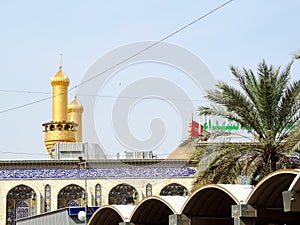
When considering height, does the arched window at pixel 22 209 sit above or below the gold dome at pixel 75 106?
below

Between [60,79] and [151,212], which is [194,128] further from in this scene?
[151,212]

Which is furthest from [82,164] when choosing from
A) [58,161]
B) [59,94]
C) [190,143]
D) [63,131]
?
[190,143]

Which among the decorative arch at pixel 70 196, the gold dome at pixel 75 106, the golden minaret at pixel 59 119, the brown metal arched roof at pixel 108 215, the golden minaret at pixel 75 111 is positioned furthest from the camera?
the gold dome at pixel 75 106

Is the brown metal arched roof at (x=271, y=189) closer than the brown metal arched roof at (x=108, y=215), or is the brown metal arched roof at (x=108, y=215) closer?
the brown metal arched roof at (x=271, y=189)

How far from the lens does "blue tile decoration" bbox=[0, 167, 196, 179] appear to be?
41312mm

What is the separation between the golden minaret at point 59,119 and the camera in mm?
52281

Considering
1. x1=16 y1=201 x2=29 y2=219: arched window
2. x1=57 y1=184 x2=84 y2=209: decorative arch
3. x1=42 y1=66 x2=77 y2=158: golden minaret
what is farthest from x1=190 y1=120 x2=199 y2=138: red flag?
x1=42 y1=66 x2=77 y2=158: golden minaret

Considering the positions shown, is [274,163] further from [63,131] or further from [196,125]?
[63,131]

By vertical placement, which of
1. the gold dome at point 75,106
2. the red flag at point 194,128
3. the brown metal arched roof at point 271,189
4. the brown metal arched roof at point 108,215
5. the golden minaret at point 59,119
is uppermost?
the gold dome at point 75,106

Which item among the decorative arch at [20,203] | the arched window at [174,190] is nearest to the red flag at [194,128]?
the arched window at [174,190]

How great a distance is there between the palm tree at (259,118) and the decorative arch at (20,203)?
70.8 feet

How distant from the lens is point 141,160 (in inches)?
1657

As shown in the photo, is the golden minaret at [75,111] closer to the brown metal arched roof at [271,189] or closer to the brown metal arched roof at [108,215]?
the brown metal arched roof at [108,215]

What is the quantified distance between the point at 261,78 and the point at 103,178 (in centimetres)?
2201
